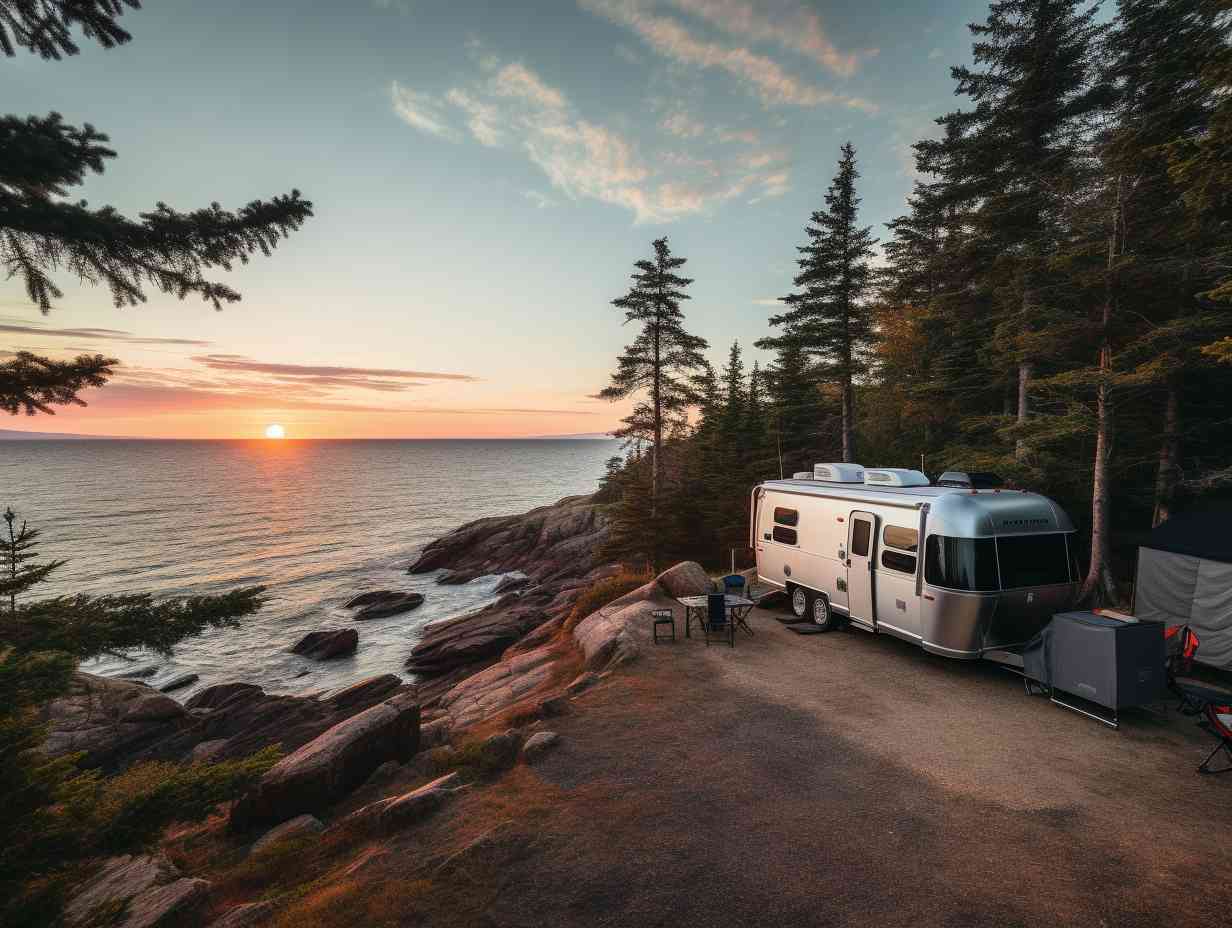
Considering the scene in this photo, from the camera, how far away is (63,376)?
526 centimetres

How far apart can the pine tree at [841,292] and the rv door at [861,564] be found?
527 inches

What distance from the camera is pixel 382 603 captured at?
34.5 m

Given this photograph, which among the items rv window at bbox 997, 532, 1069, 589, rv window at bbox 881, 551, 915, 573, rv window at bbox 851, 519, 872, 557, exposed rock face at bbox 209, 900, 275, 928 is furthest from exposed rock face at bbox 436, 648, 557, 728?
rv window at bbox 997, 532, 1069, 589

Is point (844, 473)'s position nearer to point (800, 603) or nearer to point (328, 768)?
point (800, 603)

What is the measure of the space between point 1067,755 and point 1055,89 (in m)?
20.2

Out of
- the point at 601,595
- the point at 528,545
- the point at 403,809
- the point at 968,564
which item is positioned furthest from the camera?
the point at 528,545

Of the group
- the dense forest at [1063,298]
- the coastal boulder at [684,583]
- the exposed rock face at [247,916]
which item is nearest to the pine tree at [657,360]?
the dense forest at [1063,298]

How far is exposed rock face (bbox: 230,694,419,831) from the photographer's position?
8.23m

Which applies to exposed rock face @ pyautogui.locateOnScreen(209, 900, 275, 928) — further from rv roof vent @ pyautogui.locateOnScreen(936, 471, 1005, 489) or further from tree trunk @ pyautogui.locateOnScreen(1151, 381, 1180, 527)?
tree trunk @ pyautogui.locateOnScreen(1151, 381, 1180, 527)

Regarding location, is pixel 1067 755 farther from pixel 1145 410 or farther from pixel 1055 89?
pixel 1055 89

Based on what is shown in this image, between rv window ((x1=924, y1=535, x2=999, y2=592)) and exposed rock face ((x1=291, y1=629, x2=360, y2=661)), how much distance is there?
27618 millimetres

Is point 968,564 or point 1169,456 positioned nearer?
point 968,564

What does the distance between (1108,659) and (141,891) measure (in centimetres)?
1400

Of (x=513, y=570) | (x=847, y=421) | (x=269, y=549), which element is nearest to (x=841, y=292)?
(x=847, y=421)
